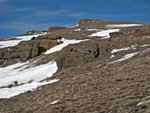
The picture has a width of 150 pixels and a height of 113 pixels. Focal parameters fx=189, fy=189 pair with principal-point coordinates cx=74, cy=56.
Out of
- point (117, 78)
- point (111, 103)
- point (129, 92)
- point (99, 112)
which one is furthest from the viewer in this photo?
point (117, 78)

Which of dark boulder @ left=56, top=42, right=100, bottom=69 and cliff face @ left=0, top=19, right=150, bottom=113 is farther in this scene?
→ dark boulder @ left=56, top=42, right=100, bottom=69

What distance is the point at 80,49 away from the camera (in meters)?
24.7

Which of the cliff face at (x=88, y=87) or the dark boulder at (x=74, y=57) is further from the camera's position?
the dark boulder at (x=74, y=57)

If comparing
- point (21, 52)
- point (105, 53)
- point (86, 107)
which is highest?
point (21, 52)

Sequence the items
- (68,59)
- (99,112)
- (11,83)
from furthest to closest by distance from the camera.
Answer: (11,83), (68,59), (99,112)

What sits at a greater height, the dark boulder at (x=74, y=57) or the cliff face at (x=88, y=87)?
the dark boulder at (x=74, y=57)

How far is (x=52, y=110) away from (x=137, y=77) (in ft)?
19.5

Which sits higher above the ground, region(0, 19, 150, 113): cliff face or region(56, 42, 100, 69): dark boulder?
region(56, 42, 100, 69): dark boulder

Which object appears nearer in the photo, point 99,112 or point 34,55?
point 99,112

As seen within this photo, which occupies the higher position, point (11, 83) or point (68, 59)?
point (68, 59)

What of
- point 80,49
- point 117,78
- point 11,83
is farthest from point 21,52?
point 117,78

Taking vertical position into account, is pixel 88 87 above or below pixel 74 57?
below

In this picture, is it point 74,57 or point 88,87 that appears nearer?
point 88,87

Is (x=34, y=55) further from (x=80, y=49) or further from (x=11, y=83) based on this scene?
(x=80, y=49)
